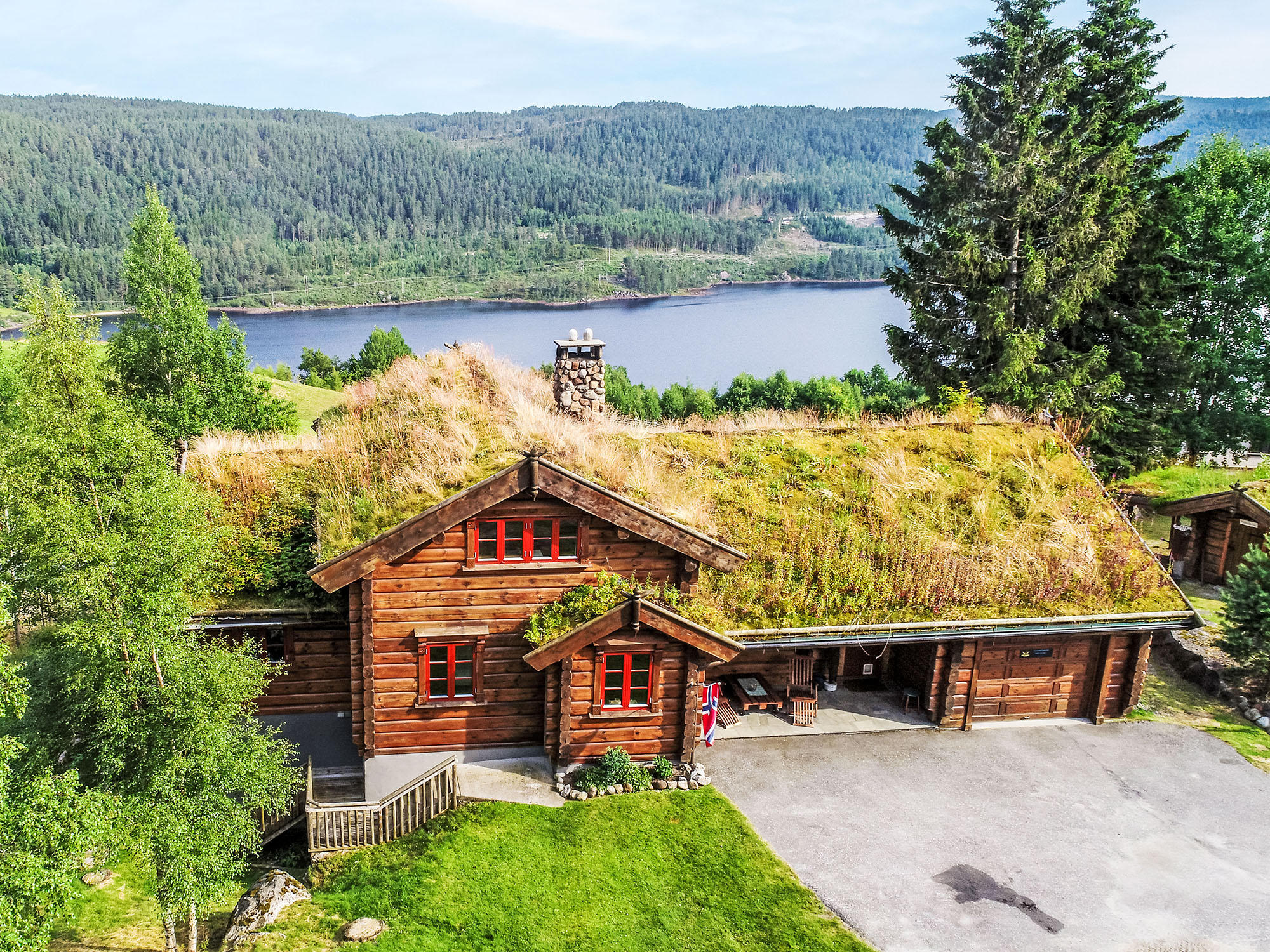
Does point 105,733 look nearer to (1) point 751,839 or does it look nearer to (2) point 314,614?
(2) point 314,614

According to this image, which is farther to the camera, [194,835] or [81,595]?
[194,835]

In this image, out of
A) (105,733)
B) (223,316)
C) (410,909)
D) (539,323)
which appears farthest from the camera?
(539,323)

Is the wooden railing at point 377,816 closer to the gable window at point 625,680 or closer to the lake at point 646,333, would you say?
the gable window at point 625,680

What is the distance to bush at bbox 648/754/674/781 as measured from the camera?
1645 centimetres

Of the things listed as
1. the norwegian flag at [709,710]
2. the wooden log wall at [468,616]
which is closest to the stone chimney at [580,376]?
the wooden log wall at [468,616]

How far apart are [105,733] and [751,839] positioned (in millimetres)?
10062

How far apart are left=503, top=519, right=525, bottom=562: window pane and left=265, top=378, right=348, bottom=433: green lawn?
4809 centimetres

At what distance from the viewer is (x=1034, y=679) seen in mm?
19047

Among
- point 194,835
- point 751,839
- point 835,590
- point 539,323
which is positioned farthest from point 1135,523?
point 539,323

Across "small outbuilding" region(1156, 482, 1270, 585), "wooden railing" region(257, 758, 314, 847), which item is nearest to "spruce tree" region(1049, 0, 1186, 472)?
"small outbuilding" region(1156, 482, 1270, 585)

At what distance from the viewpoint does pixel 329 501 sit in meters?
17.3

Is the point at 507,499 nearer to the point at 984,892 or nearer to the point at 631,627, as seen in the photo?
the point at 631,627

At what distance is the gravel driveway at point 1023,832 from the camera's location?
13.5 m

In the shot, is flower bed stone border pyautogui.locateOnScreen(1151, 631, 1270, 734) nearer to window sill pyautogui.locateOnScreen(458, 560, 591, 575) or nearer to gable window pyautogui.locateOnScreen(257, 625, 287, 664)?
window sill pyautogui.locateOnScreen(458, 560, 591, 575)
